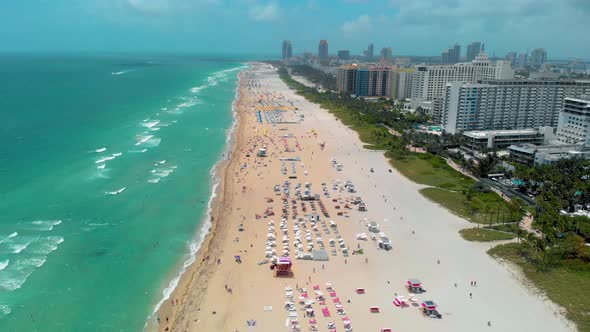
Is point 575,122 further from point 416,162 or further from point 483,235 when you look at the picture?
point 483,235

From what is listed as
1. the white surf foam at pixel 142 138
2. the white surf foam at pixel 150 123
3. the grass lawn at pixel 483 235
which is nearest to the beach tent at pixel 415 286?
the grass lawn at pixel 483 235

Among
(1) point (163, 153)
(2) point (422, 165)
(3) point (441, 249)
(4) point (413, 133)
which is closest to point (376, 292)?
(3) point (441, 249)

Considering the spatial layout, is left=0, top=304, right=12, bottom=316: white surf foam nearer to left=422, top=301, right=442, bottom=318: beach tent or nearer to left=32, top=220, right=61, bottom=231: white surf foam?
left=32, top=220, right=61, bottom=231: white surf foam

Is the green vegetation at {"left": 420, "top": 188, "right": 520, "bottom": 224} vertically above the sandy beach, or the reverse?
the green vegetation at {"left": 420, "top": 188, "right": 520, "bottom": 224}

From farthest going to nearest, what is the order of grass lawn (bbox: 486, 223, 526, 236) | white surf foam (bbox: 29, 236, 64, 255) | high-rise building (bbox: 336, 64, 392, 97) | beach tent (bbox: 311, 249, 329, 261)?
high-rise building (bbox: 336, 64, 392, 97) → grass lawn (bbox: 486, 223, 526, 236) → white surf foam (bbox: 29, 236, 64, 255) → beach tent (bbox: 311, 249, 329, 261)

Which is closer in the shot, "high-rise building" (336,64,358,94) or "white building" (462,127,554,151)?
"white building" (462,127,554,151)

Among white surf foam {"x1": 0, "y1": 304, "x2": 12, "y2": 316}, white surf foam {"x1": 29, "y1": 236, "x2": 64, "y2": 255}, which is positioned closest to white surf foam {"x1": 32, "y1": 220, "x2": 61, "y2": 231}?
white surf foam {"x1": 29, "y1": 236, "x2": 64, "y2": 255}

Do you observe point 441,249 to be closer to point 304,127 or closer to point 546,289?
point 546,289

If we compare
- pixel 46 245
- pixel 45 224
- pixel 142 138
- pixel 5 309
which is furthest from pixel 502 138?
pixel 5 309
